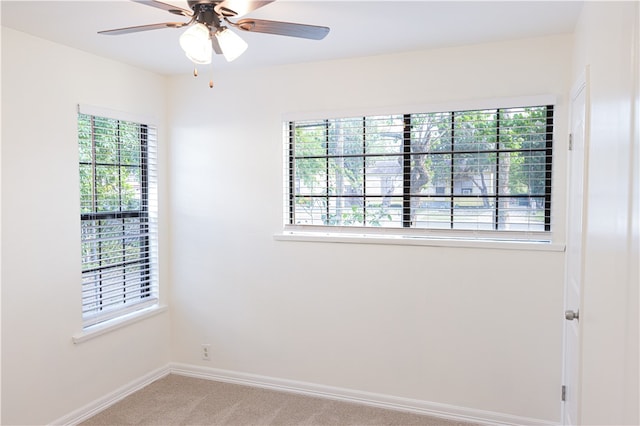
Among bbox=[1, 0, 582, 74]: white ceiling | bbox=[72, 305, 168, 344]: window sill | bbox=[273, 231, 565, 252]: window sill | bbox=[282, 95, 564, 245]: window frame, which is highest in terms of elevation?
bbox=[1, 0, 582, 74]: white ceiling

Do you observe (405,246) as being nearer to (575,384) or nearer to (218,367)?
(575,384)

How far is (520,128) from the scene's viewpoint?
2945 millimetres

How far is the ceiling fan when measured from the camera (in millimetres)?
1852

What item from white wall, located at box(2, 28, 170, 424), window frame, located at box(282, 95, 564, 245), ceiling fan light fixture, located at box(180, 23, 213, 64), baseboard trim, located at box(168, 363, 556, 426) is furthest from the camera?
baseboard trim, located at box(168, 363, 556, 426)

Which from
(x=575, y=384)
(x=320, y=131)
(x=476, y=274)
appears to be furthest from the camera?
(x=320, y=131)

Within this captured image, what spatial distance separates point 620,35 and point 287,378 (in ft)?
10.1

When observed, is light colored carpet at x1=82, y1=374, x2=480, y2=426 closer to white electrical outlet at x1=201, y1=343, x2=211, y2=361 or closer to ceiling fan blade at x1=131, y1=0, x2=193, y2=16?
white electrical outlet at x1=201, y1=343, x2=211, y2=361

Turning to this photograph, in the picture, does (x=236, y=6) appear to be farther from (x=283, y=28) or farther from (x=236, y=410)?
(x=236, y=410)

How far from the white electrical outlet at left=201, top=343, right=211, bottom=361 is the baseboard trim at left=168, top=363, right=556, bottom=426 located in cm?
9

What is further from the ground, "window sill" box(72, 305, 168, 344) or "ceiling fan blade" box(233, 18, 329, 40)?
"ceiling fan blade" box(233, 18, 329, 40)

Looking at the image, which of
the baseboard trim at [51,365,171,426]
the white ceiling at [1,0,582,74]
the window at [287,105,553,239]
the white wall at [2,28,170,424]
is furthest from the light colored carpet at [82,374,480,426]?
the white ceiling at [1,0,582,74]

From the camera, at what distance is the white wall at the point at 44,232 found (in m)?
2.65

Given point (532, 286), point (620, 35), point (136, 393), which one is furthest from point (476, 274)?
point (136, 393)

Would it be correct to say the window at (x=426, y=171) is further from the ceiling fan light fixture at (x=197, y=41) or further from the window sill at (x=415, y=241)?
the ceiling fan light fixture at (x=197, y=41)
